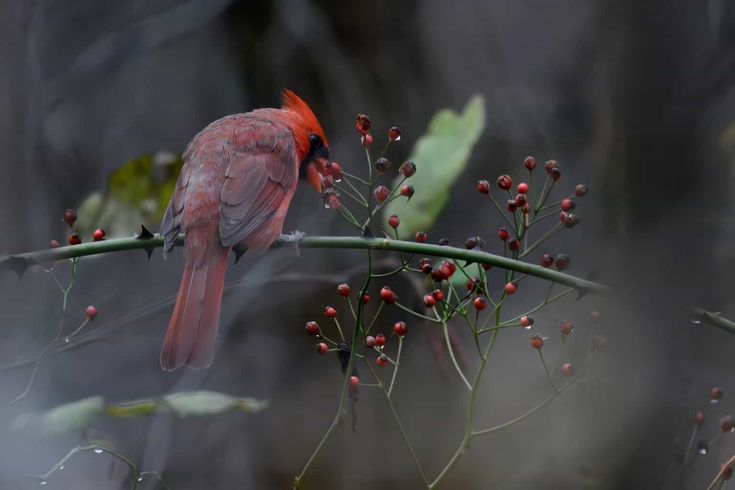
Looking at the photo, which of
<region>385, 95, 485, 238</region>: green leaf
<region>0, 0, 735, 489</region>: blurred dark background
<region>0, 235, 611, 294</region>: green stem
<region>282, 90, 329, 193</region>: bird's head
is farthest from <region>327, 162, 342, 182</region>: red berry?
<region>0, 0, 735, 489</region>: blurred dark background

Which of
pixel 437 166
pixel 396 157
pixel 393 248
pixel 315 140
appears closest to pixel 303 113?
pixel 315 140

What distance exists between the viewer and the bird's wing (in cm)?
225

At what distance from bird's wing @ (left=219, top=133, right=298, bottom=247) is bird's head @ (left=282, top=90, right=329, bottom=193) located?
0.06m

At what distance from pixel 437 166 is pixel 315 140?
68cm

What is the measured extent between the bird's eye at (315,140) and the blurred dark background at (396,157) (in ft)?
1.99

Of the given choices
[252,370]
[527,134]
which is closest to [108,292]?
[252,370]

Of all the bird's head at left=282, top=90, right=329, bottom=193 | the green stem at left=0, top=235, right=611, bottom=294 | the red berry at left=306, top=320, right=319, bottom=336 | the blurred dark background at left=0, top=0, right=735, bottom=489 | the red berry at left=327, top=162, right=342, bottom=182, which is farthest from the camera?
the blurred dark background at left=0, top=0, right=735, bottom=489

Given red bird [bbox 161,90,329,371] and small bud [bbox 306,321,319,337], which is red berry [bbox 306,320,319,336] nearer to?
small bud [bbox 306,321,319,337]

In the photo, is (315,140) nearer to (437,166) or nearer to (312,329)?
(437,166)

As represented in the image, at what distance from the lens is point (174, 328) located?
1900 millimetres

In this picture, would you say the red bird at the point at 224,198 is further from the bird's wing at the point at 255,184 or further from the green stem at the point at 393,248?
the green stem at the point at 393,248

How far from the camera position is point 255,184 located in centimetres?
236

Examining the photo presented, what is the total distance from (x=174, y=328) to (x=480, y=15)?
307cm

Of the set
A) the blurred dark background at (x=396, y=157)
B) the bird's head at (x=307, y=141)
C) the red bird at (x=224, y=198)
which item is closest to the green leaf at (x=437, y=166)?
the red bird at (x=224, y=198)
